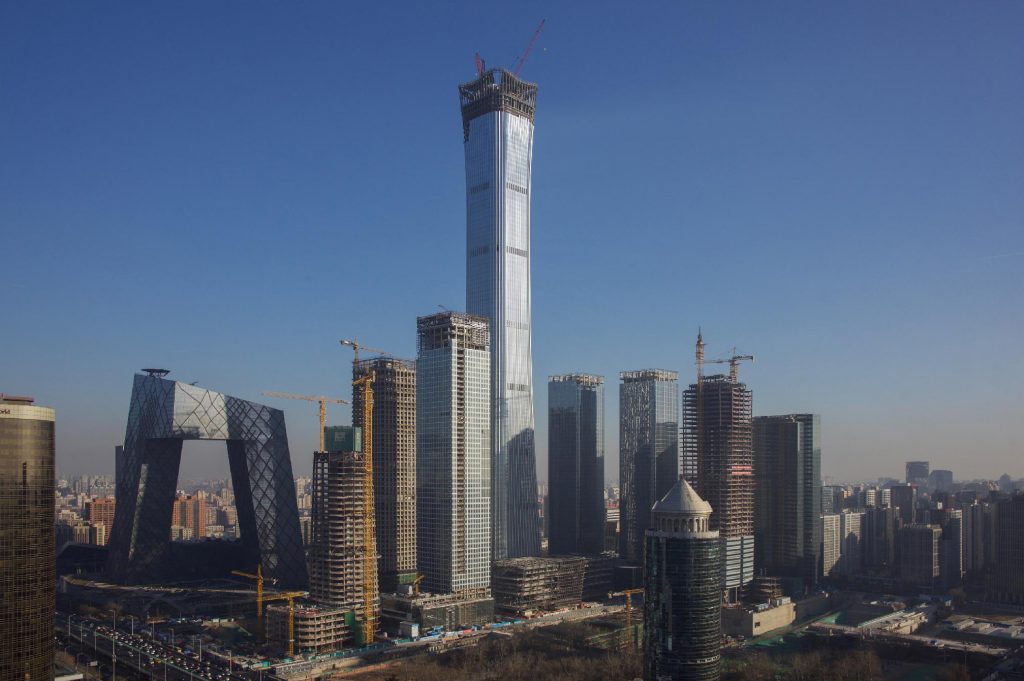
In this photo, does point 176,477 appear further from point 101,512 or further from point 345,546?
point 101,512

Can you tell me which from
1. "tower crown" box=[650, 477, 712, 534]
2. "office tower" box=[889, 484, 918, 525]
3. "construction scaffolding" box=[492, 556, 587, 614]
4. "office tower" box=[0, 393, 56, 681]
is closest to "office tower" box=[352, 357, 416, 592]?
"construction scaffolding" box=[492, 556, 587, 614]

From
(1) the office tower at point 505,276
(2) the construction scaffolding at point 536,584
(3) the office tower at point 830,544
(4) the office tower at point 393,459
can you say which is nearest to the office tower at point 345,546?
(4) the office tower at point 393,459

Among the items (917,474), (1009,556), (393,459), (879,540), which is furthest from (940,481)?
(393,459)

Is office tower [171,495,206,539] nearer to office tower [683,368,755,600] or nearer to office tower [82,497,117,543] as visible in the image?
office tower [82,497,117,543]

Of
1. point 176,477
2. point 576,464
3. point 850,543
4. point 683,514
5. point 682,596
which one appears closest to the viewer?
point 682,596

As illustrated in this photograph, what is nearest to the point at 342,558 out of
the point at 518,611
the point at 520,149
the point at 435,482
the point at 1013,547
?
the point at 435,482

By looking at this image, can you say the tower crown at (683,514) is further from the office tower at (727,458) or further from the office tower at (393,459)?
the office tower at (393,459)
